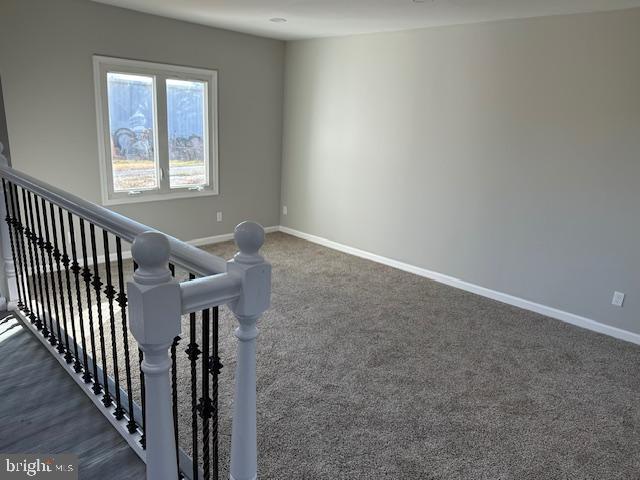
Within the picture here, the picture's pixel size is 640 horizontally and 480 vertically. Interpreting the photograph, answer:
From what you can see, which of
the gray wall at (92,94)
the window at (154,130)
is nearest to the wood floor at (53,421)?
the gray wall at (92,94)

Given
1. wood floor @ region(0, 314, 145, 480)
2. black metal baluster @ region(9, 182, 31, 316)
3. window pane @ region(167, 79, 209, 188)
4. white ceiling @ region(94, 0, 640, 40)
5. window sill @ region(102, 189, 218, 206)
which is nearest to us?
wood floor @ region(0, 314, 145, 480)

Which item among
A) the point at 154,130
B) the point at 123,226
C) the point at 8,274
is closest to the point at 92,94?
the point at 154,130

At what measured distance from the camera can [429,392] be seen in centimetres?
273

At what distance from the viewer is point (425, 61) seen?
14.8ft

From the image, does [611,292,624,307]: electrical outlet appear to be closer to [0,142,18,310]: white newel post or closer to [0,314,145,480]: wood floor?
[0,314,145,480]: wood floor

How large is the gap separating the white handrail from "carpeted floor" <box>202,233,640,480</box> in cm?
136

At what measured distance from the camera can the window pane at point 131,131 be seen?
4.57m

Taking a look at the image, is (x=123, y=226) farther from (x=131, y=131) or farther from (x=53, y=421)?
(x=131, y=131)

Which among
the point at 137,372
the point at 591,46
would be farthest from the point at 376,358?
the point at 591,46

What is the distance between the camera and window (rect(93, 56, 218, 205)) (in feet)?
14.9

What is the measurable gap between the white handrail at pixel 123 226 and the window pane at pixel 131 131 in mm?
2815

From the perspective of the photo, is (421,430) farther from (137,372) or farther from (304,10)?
(304,10)

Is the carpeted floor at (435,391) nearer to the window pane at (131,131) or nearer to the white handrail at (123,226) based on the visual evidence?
the white handrail at (123,226)

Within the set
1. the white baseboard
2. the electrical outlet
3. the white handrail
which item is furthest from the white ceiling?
the white handrail
